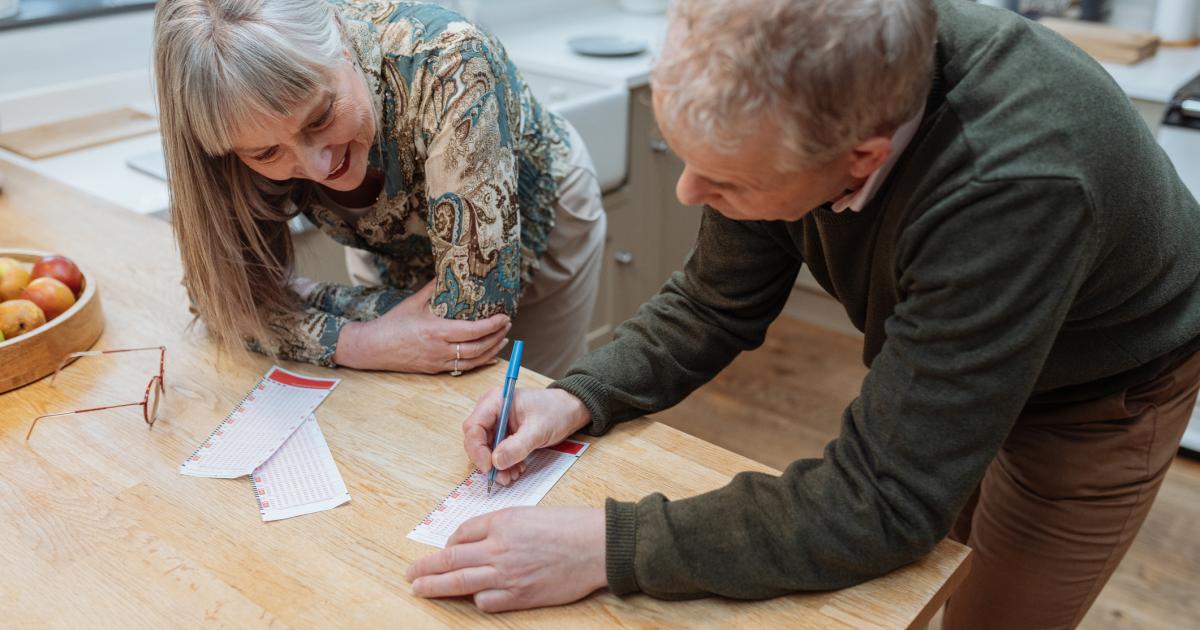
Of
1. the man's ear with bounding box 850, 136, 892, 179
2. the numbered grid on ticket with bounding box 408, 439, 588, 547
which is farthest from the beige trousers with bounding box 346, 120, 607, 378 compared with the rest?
the man's ear with bounding box 850, 136, 892, 179

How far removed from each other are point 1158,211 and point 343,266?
1.61 meters

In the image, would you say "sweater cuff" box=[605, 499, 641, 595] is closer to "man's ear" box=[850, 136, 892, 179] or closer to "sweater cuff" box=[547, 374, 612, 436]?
"sweater cuff" box=[547, 374, 612, 436]

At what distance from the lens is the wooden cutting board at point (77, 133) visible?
196cm

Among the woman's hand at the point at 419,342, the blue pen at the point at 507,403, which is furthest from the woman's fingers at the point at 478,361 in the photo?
the blue pen at the point at 507,403

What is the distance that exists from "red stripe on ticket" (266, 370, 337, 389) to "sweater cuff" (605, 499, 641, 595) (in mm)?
490

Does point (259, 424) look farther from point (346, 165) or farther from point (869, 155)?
point (869, 155)

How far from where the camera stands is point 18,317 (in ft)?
4.04

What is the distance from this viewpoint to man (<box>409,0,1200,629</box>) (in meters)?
0.70

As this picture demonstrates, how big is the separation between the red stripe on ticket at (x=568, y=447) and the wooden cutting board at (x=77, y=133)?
56.2 inches

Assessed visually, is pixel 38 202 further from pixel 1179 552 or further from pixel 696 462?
pixel 1179 552

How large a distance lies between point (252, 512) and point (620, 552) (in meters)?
0.39

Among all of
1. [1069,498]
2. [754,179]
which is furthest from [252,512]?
[1069,498]

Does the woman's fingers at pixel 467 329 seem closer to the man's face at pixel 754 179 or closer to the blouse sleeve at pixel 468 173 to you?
the blouse sleeve at pixel 468 173

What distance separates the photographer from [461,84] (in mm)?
1181
